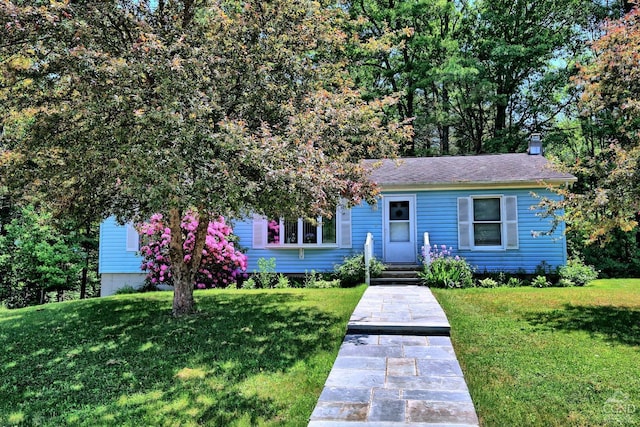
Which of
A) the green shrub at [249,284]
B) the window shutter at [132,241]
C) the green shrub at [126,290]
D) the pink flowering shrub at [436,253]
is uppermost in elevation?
the window shutter at [132,241]

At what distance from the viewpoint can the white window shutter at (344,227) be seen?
12.5 metres

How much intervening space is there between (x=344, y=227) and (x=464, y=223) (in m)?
3.23

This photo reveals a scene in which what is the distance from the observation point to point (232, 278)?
40.2ft

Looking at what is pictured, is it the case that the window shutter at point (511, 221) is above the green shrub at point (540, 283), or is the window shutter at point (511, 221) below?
above

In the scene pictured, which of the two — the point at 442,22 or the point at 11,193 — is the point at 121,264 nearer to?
the point at 11,193

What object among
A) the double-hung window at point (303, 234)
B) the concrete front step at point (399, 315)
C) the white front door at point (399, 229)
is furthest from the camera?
the double-hung window at point (303, 234)

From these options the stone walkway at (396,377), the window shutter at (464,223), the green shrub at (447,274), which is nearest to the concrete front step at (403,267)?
the green shrub at (447,274)

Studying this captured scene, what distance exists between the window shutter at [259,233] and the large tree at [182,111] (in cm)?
499

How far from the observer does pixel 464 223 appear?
12070mm

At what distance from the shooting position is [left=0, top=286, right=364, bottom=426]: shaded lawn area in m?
3.74

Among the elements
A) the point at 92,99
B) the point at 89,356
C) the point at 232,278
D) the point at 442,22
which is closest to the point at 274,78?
the point at 92,99

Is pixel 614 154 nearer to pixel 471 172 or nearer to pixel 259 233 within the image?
pixel 471 172

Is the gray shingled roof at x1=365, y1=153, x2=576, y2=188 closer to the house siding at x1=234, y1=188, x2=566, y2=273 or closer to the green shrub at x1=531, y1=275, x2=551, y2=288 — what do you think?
the house siding at x1=234, y1=188, x2=566, y2=273

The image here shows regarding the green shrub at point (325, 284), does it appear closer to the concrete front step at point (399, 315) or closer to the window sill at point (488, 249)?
the concrete front step at point (399, 315)
